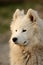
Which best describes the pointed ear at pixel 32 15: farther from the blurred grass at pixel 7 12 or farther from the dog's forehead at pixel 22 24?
the blurred grass at pixel 7 12

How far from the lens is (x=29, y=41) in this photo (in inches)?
349

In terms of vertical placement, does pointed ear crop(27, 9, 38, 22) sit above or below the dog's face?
Answer: above

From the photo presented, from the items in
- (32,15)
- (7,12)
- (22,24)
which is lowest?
(22,24)

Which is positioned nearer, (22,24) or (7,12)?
(22,24)

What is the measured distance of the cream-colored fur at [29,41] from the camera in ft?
29.0

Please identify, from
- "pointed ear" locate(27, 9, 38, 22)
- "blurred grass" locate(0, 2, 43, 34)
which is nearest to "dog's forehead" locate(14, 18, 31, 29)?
"pointed ear" locate(27, 9, 38, 22)

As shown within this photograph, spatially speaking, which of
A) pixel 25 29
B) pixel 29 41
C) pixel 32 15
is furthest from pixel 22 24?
pixel 29 41

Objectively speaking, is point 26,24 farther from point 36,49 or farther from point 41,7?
point 41,7

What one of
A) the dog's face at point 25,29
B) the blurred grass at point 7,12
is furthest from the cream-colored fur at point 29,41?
the blurred grass at point 7,12

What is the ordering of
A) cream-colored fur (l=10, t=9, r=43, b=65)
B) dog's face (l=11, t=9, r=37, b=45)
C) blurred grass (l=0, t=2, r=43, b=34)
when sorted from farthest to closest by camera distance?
blurred grass (l=0, t=2, r=43, b=34)
cream-colored fur (l=10, t=9, r=43, b=65)
dog's face (l=11, t=9, r=37, b=45)

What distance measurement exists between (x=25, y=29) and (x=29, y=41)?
1.01ft

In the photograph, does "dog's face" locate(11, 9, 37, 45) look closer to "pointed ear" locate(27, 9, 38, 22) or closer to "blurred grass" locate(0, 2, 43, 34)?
"pointed ear" locate(27, 9, 38, 22)

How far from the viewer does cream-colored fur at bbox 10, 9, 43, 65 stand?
29.0 ft

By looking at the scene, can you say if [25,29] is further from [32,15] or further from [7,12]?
[7,12]
